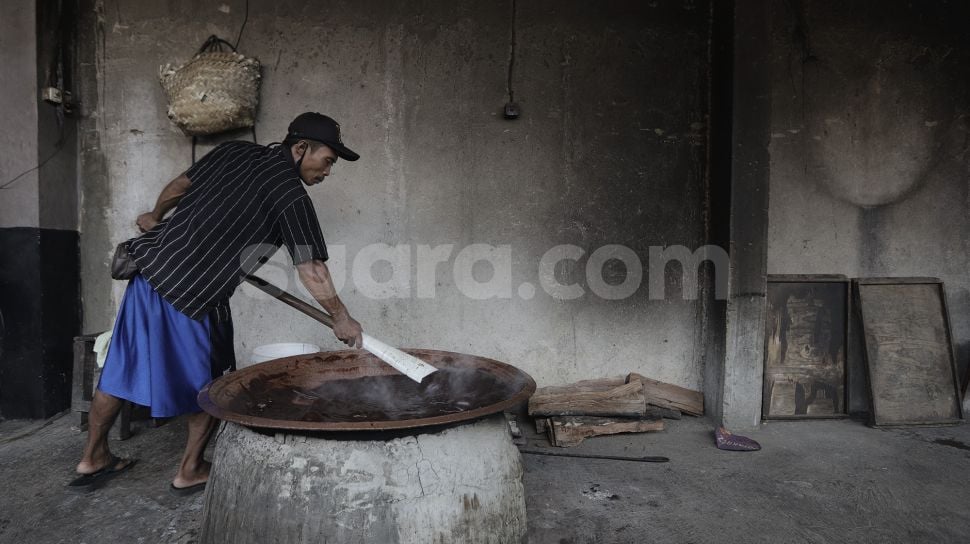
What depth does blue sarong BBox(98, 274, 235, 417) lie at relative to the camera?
254 centimetres

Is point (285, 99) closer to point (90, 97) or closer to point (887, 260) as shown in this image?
point (90, 97)

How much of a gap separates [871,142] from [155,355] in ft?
15.5

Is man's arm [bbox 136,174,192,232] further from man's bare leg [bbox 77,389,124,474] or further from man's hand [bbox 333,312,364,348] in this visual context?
man's hand [bbox 333,312,364,348]

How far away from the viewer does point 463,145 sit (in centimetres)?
392

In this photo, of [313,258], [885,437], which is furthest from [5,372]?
[885,437]

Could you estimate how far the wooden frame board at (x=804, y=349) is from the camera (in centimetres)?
389

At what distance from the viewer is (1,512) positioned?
255 cm

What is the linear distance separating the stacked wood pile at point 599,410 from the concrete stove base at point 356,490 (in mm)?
1753

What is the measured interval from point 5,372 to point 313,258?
2846 millimetres

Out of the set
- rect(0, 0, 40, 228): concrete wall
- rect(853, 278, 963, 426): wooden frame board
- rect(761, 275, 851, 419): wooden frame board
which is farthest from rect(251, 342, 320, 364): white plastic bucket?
rect(853, 278, 963, 426): wooden frame board

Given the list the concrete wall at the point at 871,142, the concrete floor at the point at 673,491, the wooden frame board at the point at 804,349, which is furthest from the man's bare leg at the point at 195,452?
the concrete wall at the point at 871,142

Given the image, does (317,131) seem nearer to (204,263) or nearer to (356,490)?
(204,263)

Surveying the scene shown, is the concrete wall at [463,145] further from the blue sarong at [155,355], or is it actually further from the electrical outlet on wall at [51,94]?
the blue sarong at [155,355]

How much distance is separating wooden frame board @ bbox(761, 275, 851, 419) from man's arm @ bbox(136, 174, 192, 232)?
11.9 ft
